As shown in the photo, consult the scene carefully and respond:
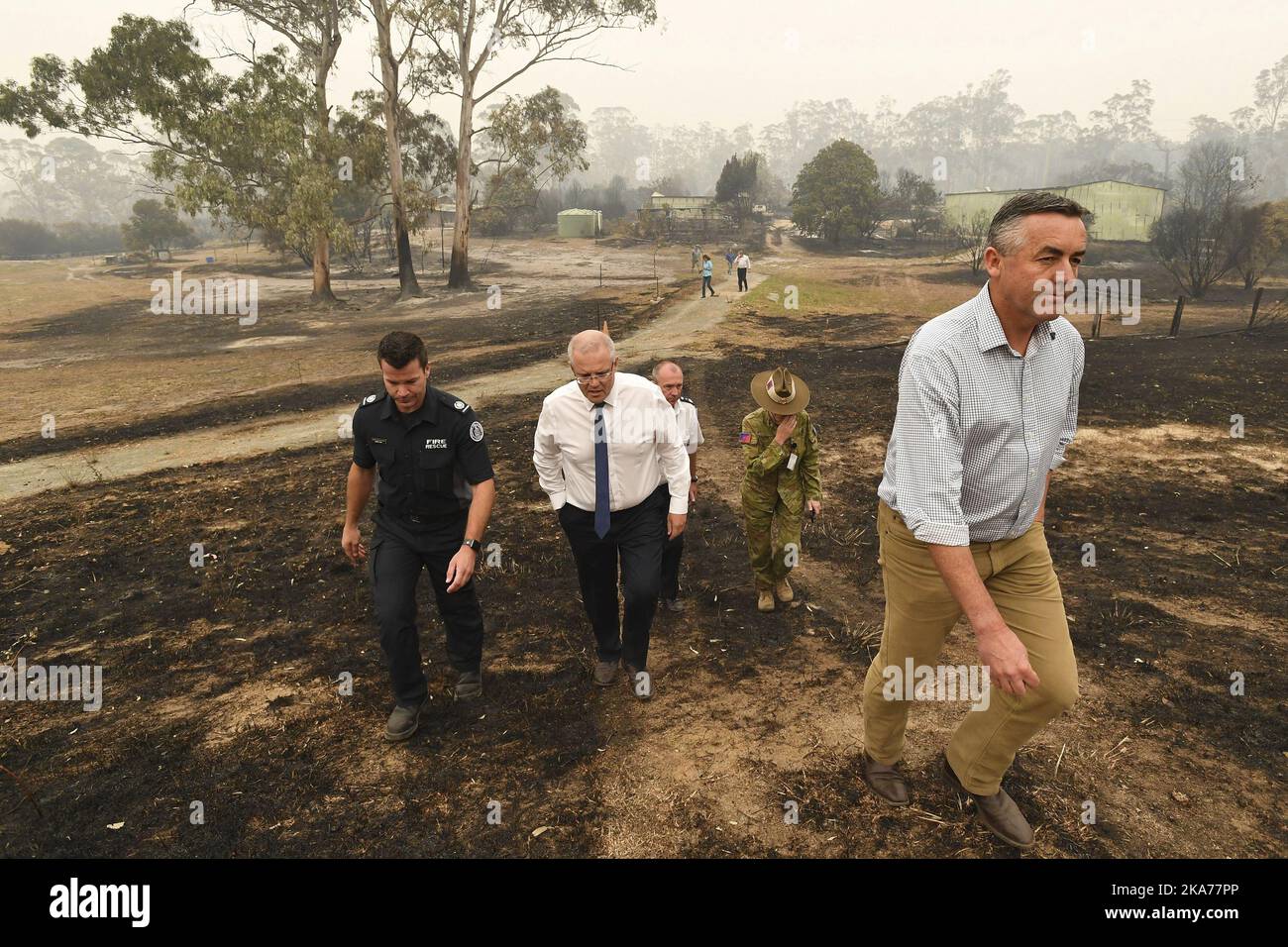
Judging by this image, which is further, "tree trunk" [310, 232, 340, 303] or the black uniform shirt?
"tree trunk" [310, 232, 340, 303]

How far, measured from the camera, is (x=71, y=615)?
5.26 meters

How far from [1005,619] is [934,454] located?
2.74 ft

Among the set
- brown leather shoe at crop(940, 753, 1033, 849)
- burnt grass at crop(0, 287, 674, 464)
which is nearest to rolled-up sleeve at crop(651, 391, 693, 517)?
brown leather shoe at crop(940, 753, 1033, 849)

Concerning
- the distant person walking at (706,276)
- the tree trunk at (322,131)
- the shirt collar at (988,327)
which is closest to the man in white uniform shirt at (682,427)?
the shirt collar at (988,327)

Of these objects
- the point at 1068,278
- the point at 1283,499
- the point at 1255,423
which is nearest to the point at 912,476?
the point at 1068,278

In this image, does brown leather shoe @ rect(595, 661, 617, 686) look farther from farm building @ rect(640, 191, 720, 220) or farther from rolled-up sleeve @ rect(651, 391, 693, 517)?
farm building @ rect(640, 191, 720, 220)

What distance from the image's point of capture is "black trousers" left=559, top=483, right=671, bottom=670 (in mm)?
3836

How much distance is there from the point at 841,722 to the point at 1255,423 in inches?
365

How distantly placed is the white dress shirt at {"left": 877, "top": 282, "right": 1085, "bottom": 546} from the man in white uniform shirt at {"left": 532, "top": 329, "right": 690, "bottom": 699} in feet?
5.17

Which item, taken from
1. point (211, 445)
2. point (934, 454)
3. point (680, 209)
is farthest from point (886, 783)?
point (680, 209)

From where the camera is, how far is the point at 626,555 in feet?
12.7

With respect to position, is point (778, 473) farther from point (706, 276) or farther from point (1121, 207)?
point (1121, 207)

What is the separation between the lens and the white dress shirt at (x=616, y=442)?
369 centimetres

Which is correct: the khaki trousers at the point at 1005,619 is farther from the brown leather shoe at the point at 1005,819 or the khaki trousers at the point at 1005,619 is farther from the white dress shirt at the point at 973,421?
the white dress shirt at the point at 973,421
